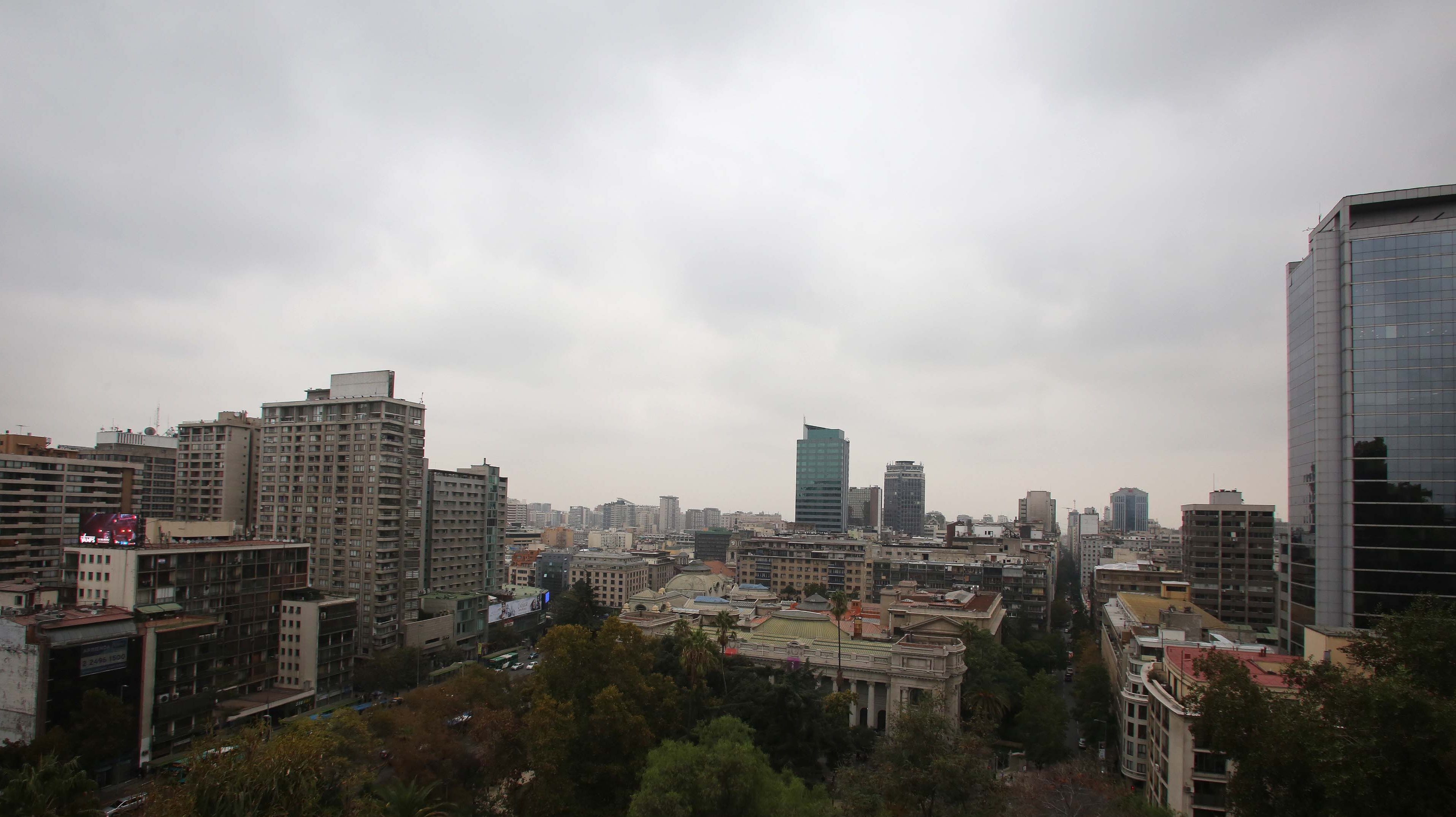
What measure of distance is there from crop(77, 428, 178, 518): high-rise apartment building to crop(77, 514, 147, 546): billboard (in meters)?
56.7

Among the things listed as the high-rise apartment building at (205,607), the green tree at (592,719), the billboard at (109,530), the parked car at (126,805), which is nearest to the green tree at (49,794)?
the parked car at (126,805)

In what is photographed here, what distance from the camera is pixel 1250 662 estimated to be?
1581 inches

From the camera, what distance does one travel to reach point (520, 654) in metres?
97.8

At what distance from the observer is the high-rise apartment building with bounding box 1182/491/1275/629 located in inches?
3844

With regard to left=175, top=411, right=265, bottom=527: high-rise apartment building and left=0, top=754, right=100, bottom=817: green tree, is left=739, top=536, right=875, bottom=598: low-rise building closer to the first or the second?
left=175, top=411, right=265, bottom=527: high-rise apartment building

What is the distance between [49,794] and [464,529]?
7723 centimetres

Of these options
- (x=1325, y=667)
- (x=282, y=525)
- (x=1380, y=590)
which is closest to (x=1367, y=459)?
(x=1380, y=590)

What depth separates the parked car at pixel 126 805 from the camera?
4153 cm

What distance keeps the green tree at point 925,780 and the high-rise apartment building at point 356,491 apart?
67.4m

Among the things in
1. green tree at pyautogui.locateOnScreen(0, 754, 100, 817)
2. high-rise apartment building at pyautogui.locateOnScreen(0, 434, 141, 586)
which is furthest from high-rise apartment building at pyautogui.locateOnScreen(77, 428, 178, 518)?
green tree at pyautogui.locateOnScreen(0, 754, 100, 817)

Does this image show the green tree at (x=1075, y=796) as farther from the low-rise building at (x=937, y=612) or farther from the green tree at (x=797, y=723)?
the low-rise building at (x=937, y=612)

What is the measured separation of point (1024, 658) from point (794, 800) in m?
61.1

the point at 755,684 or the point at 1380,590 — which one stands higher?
the point at 1380,590

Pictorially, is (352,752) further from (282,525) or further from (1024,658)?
(1024,658)
